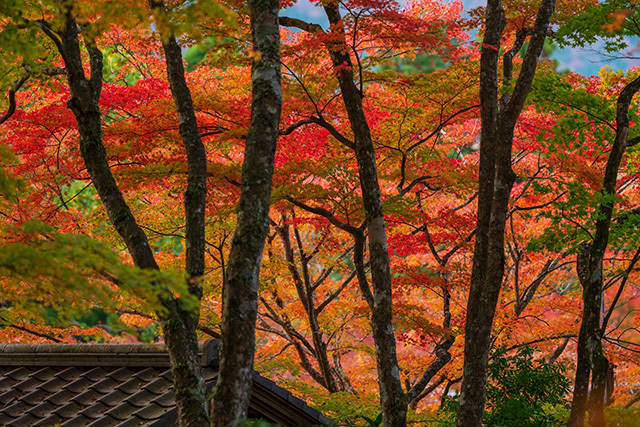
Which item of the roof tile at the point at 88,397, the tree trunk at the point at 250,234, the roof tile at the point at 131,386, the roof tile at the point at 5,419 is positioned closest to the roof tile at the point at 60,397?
the roof tile at the point at 88,397

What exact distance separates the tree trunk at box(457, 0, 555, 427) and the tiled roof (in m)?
1.79

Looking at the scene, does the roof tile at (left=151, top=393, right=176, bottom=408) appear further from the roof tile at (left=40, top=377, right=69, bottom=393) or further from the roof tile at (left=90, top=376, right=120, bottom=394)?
the roof tile at (left=40, top=377, right=69, bottom=393)

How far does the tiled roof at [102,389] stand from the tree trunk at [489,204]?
1789 millimetres

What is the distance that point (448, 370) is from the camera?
10.5 meters

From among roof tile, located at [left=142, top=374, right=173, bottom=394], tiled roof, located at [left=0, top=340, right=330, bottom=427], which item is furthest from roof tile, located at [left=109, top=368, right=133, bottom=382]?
roof tile, located at [left=142, top=374, right=173, bottom=394]

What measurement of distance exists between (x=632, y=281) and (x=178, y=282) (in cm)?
1378

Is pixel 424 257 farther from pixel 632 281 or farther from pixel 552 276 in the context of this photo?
pixel 632 281

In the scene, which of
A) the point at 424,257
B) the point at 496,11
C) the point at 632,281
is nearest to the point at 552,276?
the point at 632,281

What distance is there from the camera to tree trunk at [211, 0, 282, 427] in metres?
3.61

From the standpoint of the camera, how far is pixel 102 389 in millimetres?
5125

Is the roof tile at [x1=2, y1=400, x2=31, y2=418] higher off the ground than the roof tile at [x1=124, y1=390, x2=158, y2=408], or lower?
lower

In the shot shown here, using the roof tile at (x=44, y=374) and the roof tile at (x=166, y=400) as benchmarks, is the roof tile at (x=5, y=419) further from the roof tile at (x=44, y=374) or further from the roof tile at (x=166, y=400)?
the roof tile at (x=166, y=400)

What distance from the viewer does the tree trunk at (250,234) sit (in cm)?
361

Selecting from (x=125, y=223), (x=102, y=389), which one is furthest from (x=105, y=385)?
(x=125, y=223)
